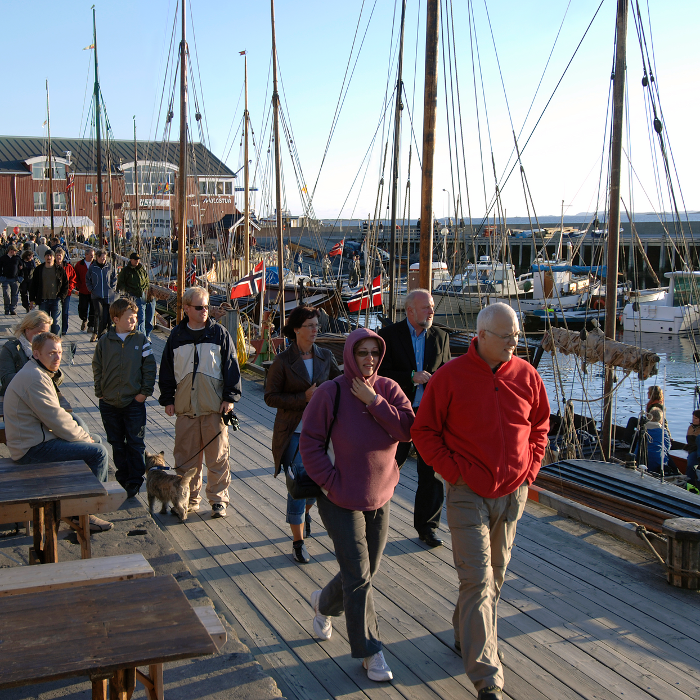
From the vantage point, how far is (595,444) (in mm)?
10422

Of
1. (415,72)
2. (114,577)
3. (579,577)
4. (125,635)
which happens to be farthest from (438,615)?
(415,72)

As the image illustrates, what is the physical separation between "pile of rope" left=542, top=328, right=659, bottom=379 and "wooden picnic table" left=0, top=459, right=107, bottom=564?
589cm

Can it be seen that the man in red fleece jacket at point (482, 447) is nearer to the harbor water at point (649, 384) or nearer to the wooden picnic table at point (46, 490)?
the wooden picnic table at point (46, 490)

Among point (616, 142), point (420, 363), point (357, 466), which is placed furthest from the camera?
point (616, 142)

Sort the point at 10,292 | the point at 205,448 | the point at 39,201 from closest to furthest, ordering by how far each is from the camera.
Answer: the point at 205,448 < the point at 10,292 < the point at 39,201

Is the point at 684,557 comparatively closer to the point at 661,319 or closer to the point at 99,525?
the point at 99,525

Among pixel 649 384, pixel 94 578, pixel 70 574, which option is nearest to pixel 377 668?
pixel 94 578

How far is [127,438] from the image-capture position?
5305 millimetres

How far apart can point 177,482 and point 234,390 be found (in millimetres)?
748

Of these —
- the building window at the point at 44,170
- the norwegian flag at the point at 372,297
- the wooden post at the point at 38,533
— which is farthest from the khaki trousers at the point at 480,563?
the building window at the point at 44,170

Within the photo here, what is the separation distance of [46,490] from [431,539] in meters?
2.37

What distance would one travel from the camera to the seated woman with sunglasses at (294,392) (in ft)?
14.0

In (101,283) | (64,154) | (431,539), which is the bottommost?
(431,539)

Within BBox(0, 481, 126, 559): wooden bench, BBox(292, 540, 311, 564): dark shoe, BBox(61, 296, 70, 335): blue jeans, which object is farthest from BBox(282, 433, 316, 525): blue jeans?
BBox(61, 296, 70, 335): blue jeans
